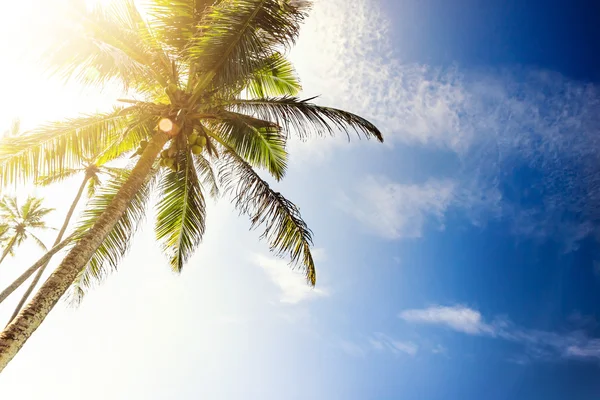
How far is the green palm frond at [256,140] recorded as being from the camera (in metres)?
7.39

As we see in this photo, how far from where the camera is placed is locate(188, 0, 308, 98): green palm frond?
195 inches

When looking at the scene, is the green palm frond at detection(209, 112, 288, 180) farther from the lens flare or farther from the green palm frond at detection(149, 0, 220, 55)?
the green palm frond at detection(149, 0, 220, 55)

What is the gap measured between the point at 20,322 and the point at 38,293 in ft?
1.35

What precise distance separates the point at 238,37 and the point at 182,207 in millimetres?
3993

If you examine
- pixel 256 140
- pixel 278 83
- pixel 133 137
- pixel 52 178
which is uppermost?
pixel 278 83

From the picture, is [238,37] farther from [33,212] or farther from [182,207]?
[33,212]

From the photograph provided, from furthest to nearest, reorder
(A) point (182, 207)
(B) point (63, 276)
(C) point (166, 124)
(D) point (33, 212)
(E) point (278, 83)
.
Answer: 1. (D) point (33, 212)
2. (E) point (278, 83)
3. (A) point (182, 207)
4. (C) point (166, 124)
5. (B) point (63, 276)

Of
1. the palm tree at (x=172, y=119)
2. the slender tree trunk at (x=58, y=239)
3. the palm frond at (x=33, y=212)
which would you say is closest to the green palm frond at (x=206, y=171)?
the palm tree at (x=172, y=119)

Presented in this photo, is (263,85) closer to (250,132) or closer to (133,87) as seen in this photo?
(250,132)

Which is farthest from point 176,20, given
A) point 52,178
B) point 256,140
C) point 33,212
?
point 33,212

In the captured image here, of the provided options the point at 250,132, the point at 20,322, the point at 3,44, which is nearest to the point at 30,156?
the point at 3,44

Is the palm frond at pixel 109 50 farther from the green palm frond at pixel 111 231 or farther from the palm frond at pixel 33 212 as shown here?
the palm frond at pixel 33 212

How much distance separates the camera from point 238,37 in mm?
5172

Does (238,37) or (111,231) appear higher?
(238,37)
